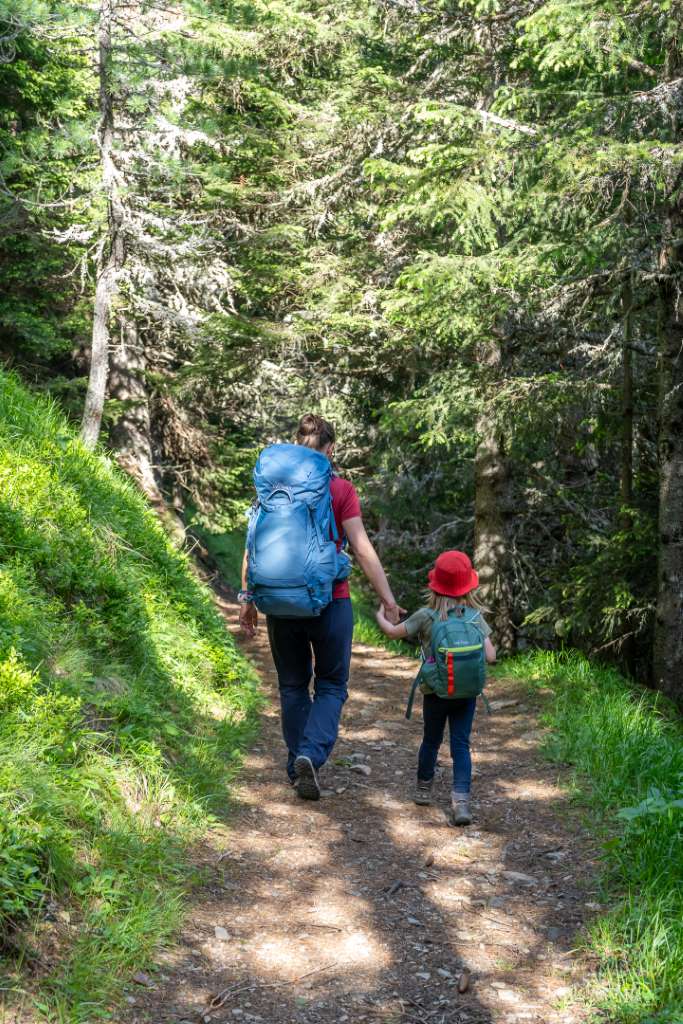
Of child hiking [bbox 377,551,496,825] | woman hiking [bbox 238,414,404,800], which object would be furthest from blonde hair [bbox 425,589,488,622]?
woman hiking [bbox 238,414,404,800]

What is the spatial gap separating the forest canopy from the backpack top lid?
394cm

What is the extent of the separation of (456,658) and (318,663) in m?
0.86

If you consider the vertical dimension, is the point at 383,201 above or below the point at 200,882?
above

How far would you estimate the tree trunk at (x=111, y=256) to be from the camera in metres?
10.2

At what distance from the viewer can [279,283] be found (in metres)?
13.9

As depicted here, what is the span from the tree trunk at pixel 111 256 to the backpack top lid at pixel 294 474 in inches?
224

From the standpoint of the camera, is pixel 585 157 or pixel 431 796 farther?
pixel 585 157

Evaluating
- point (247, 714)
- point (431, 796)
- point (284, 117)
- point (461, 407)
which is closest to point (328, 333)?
point (461, 407)

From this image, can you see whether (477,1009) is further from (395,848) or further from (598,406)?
(598,406)

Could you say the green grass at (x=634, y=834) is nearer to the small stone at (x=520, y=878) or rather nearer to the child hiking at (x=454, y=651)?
the small stone at (x=520, y=878)

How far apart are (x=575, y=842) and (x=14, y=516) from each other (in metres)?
4.01

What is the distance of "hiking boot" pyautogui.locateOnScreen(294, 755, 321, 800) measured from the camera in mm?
5289

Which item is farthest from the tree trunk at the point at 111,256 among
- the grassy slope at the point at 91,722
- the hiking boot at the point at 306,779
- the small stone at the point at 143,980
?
the small stone at the point at 143,980

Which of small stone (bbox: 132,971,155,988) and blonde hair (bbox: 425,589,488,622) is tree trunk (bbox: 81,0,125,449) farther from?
small stone (bbox: 132,971,155,988)
